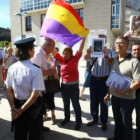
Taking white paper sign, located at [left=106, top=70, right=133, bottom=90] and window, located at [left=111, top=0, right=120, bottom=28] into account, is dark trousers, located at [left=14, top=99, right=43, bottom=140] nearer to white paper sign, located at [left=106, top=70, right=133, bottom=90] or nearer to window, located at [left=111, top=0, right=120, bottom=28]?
white paper sign, located at [left=106, top=70, right=133, bottom=90]

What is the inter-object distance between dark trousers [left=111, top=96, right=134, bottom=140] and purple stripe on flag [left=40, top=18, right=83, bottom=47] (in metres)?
1.27

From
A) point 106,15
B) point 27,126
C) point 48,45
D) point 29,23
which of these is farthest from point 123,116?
point 29,23

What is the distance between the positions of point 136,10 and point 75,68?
20430 mm

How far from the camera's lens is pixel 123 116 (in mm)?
2758

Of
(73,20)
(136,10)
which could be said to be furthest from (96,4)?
(73,20)

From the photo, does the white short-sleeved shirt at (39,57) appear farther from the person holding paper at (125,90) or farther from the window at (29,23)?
the window at (29,23)

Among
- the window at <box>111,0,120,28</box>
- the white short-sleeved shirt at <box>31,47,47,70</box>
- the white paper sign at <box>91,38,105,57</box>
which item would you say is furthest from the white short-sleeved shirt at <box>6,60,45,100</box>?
the window at <box>111,0,120,28</box>

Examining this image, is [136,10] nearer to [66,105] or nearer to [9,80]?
[66,105]

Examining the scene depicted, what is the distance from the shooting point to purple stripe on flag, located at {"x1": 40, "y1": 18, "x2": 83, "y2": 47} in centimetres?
320

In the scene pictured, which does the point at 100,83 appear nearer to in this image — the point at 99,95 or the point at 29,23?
the point at 99,95

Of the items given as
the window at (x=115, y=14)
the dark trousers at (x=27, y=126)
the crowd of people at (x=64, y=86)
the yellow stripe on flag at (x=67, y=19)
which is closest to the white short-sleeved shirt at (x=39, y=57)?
the crowd of people at (x=64, y=86)

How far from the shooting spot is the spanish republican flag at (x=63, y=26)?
322 centimetres

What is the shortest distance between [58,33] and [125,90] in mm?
1531

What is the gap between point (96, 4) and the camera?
1934 cm
